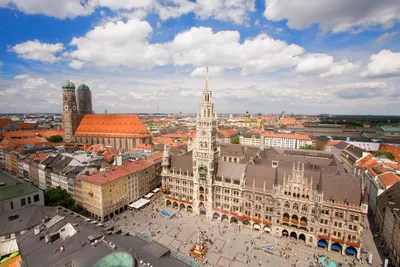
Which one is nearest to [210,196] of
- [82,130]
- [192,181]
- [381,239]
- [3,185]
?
[192,181]

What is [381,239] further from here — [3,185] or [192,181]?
[3,185]

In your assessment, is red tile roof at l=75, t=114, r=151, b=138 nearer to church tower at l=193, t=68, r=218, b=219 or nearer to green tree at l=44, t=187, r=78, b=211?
green tree at l=44, t=187, r=78, b=211

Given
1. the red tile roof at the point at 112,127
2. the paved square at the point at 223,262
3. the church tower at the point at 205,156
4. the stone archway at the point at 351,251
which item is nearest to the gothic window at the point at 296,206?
the stone archway at the point at 351,251

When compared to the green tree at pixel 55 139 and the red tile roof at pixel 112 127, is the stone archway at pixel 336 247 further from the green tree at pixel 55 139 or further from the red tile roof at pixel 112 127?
the green tree at pixel 55 139

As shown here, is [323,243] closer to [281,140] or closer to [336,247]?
[336,247]

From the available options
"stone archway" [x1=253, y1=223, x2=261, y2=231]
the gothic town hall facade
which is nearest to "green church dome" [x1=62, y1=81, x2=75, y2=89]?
the gothic town hall facade

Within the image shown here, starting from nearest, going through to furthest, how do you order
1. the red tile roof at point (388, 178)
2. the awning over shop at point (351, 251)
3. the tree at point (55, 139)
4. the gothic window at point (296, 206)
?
the awning over shop at point (351, 251) < the gothic window at point (296, 206) < the red tile roof at point (388, 178) < the tree at point (55, 139)
